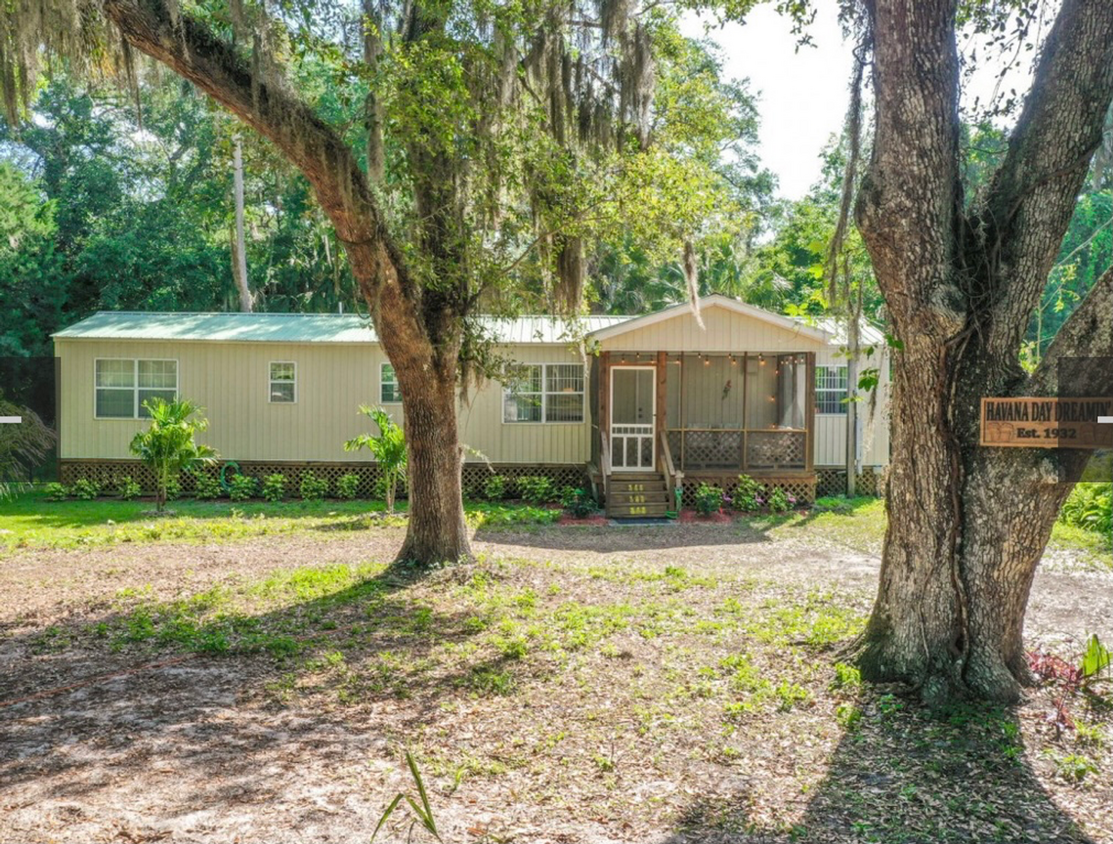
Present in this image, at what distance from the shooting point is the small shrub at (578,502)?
46.9 ft

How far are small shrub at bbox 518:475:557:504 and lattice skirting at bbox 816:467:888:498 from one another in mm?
5038

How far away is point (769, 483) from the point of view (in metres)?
15.3

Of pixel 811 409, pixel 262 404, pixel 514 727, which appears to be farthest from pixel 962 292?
pixel 262 404

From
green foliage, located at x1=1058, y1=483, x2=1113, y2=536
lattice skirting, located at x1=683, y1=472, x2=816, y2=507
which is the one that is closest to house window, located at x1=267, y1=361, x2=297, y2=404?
lattice skirting, located at x1=683, y1=472, x2=816, y2=507

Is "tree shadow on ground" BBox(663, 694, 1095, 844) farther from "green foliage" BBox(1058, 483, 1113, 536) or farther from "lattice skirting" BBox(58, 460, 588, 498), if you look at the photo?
"lattice skirting" BBox(58, 460, 588, 498)

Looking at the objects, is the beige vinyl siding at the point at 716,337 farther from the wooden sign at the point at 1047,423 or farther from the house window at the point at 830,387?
the wooden sign at the point at 1047,423

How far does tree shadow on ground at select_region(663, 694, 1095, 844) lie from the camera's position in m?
3.56

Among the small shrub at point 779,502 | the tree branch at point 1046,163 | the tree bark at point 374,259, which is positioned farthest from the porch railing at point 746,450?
the tree branch at point 1046,163

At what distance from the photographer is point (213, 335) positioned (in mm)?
16203

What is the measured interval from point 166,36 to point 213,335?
10419mm

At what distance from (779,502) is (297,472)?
8.76m

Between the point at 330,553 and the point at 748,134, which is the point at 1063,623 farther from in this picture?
the point at 748,134

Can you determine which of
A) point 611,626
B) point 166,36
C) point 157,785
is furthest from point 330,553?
point 157,785

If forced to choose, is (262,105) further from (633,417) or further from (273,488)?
(633,417)
